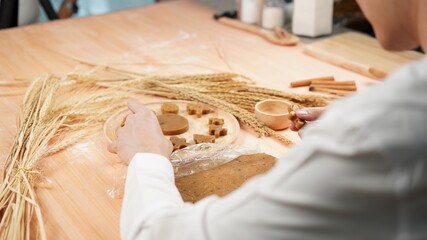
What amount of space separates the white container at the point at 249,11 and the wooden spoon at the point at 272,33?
2.6 inches

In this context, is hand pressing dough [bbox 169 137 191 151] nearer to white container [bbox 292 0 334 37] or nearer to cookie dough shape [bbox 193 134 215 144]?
cookie dough shape [bbox 193 134 215 144]

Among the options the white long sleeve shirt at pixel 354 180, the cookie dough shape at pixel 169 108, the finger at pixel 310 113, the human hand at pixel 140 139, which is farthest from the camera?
the cookie dough shape at pixel 169 108

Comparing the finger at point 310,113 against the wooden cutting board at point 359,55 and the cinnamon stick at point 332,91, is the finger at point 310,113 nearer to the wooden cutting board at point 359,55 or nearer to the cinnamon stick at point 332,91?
the cinnamon stick at point 332,91

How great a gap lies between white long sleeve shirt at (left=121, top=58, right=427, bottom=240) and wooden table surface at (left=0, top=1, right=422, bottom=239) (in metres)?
0.58

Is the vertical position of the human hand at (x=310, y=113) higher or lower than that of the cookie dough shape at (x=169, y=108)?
higher

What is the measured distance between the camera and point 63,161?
1422 mm

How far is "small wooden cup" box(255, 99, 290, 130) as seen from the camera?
1534 mm

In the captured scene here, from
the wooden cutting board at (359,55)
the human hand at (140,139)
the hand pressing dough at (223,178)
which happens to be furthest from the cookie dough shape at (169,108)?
the wooden cutting board at (359,55)

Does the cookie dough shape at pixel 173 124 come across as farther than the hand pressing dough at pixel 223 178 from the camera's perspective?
Yes

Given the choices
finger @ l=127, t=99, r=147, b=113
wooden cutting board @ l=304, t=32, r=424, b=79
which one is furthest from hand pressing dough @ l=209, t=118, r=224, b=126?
wooden cutting board @ l=304, t=32, r=424, b=79

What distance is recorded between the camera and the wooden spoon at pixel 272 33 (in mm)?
2305

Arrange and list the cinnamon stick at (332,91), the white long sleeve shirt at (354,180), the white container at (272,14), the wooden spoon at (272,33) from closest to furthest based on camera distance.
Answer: the white long sleeve shirt at (354,180)
the cinnamon stick at (332,91)
the wooden spoon at (272,33)
the white container at (272,14)

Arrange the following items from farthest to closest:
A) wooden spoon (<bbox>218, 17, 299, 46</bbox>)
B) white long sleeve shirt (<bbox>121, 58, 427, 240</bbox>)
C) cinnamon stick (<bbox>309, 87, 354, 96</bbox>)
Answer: wooden spoon (<bbox>218, 17, 299, 46</bbox>)
cinnamon stick (<bbox>309, 87, 354, 96</bbox>)
white long sleeve shirt (<bbox>121, 58, 427, 240</bbox>)

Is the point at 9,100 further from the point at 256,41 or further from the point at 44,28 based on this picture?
the point at 256,41
